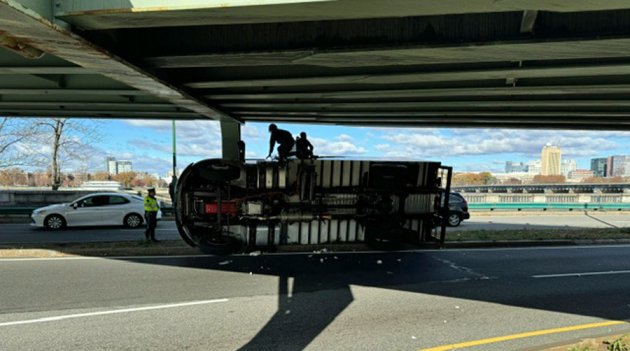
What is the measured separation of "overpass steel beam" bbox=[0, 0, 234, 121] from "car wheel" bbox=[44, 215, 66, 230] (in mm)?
10401

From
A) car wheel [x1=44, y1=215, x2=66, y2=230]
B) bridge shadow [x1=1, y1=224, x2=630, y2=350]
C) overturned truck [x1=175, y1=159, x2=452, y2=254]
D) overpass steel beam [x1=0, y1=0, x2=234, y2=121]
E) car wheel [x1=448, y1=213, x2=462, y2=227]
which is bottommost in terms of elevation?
car wheel [x1=44, y1=215, x2=66, y2=230]

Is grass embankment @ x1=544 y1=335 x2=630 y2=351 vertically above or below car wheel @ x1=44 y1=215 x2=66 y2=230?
above

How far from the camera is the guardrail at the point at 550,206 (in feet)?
94.0

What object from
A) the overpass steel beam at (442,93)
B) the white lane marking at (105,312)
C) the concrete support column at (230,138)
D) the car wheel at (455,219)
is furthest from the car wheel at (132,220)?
the car wheel at (455,219)

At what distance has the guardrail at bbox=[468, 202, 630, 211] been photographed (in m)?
28.6

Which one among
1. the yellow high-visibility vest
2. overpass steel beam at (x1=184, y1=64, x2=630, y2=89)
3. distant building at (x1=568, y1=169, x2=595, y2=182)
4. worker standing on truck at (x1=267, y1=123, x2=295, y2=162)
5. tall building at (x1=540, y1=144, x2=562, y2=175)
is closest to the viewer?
overpass steel beam at (x1=184, y1=64, x2=630, y2=89)

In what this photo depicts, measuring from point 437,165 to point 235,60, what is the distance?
17.0ft

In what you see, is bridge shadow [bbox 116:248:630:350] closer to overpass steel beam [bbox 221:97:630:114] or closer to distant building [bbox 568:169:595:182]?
overpass steel beam [bbox 221:97:630:114]

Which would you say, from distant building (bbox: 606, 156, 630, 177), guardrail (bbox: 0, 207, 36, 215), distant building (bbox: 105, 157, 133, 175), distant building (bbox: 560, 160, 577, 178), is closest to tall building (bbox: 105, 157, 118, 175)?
distant building (bbox: 105, 157, 133, 175)

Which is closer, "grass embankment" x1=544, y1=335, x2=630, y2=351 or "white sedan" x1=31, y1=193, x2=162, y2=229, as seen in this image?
"grass embankment" x1=544, y1=335, x2=630, y2=351

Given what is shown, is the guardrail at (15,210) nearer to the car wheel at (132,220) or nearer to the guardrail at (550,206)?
the car wheel at (132,220)

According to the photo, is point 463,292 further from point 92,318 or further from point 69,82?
point 69,82

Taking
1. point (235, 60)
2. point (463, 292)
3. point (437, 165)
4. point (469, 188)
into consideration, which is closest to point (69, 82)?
point (235, 60)

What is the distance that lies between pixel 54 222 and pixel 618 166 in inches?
4400
